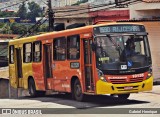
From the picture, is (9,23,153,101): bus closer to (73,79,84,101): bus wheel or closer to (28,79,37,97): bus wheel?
(73,79,84,101): bus wheel

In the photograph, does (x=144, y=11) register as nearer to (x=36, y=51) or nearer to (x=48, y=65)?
(x=36, y=51)

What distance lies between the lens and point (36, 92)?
79.0ft

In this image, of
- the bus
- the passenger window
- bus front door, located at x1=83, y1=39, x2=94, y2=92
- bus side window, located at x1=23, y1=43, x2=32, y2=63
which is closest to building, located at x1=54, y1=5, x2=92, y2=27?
bus side window, located at x1=23, y1=43, x2=32, y2=63

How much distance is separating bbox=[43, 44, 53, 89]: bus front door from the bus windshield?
4.53m

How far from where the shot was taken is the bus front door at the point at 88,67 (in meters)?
17.3

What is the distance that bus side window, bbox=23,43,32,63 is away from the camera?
23.7 m

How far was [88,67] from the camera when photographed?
57.4 feet

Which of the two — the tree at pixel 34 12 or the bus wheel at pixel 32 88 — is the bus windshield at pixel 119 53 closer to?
A: the bus wheel at pixel 32 88

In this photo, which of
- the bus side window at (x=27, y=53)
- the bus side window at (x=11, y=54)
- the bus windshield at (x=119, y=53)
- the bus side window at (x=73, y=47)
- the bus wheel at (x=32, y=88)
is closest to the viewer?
the bus windshield at (x=119, y=53)

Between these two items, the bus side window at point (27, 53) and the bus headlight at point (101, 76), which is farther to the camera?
the bus side window at point (27, 53)

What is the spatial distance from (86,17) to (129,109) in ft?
82.8

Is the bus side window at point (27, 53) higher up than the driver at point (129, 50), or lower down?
lower down

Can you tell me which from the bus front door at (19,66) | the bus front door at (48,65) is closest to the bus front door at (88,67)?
the bus front door at (48,65)

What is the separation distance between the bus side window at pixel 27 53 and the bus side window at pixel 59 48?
344 centimetres
